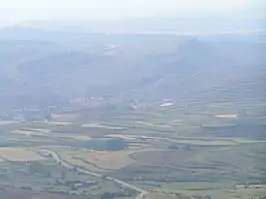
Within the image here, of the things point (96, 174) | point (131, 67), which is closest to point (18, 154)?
point (96, 174)

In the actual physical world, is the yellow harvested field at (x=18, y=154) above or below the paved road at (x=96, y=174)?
above

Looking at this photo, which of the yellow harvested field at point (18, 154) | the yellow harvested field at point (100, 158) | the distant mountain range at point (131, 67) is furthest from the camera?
the distant mountain range at point (131, 67)

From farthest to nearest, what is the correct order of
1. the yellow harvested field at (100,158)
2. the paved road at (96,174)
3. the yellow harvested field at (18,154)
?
the yellow harvested field at (18,154) < the yellow harvested field at (100,158) < the paved road at (96,174)

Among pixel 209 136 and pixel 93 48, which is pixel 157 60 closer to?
pixel 93 48

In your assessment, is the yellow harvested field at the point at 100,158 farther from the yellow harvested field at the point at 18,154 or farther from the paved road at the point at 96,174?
the yellow harvested field at the point at 18,154

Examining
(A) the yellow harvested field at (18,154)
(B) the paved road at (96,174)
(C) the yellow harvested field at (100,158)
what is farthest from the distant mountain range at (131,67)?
(B) the paved road at (96,174)

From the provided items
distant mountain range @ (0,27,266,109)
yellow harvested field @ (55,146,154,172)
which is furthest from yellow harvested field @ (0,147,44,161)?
distant mountain range @ (0,27,266,109)

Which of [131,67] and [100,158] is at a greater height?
[131,67]

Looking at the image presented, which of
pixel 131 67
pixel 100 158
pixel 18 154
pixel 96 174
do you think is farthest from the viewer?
pixel 131 67

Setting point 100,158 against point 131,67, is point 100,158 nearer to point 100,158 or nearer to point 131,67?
point 100,158

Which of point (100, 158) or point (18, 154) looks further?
point (18, 154)
